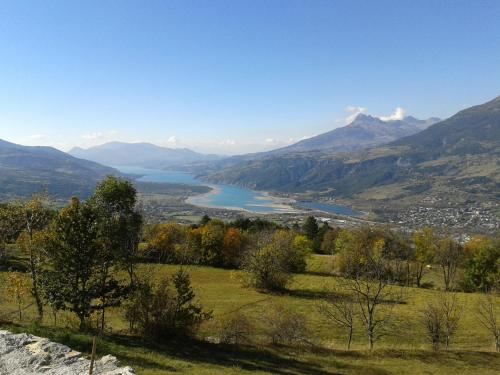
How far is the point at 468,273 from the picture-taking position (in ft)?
219

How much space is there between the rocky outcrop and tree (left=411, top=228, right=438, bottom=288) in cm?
6530

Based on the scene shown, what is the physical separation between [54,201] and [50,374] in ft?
59.7

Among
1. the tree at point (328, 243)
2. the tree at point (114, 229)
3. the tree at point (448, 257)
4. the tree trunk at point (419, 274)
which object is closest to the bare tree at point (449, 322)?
the tree at point (114, 229)

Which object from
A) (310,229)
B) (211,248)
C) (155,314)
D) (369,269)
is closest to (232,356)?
(155,314)

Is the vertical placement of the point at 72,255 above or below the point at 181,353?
above

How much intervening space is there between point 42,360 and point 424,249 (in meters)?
67.7

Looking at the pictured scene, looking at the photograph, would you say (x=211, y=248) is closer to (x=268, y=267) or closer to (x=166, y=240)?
(x=166, y=240)

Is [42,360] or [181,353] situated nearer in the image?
[42,360]

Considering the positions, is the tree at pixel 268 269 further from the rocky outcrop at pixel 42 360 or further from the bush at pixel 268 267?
the rocky outcrop at pixel 42 360

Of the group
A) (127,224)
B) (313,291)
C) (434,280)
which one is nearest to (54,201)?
(127,224)

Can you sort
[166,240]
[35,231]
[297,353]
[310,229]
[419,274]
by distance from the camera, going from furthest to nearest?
[310,229] → [166,240] → [419,274] → [35,231] → [297,353]

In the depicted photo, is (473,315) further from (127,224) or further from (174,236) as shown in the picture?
(174,236)

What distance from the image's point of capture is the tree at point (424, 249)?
229 ft

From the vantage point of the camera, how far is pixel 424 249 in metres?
70.4
